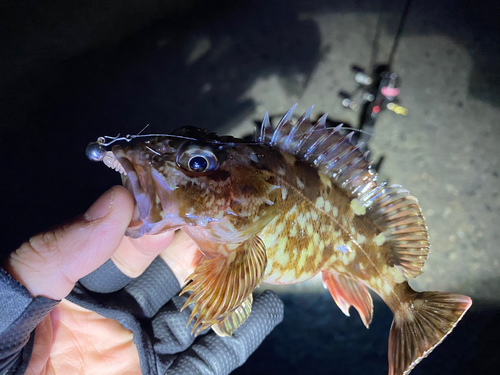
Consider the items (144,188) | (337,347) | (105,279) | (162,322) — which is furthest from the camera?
(337,347)

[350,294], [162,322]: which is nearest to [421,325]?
[350,294]

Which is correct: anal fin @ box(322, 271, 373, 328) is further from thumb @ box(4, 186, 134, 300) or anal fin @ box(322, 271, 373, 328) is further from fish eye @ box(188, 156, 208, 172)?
thumb @ box(4, 186, 134, 300)

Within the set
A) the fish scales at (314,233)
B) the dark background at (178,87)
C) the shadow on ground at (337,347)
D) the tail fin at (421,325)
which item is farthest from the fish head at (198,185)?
the shadow on ground at (337,347)

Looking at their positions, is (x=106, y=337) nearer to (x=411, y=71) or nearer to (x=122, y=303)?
(x=122, y=303)

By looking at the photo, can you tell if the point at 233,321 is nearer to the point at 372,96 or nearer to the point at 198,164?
the point at 198,164

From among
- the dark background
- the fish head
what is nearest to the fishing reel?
the dark background
